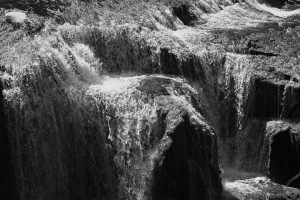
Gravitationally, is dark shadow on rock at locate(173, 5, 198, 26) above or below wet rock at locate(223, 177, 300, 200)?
above

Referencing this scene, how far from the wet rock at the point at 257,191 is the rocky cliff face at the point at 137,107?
7 centimetres

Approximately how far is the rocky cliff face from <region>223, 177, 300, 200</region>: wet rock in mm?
66

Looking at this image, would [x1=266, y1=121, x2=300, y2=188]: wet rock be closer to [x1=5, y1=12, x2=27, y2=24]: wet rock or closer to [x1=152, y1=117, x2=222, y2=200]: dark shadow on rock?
[x1=152, y1=117, x2=222, y2=200]: dark shadow on rock

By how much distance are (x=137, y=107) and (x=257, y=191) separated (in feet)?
13.1

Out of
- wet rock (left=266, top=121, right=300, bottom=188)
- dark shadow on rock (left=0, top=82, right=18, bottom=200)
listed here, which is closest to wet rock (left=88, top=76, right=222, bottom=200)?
wet rock (left=266, top=121, right=300, bottom=188)

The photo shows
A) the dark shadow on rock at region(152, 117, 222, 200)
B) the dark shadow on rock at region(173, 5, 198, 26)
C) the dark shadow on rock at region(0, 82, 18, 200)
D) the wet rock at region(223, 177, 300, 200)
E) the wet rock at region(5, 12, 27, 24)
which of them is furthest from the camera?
the dark shadow on rock at region(173, 5, 198, 26)

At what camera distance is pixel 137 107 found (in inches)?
569

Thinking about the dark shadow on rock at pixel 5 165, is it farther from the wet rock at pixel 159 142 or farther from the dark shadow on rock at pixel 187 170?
the dark shadow on rock at pixel 187 170

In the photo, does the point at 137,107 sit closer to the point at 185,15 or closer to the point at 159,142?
the point at 159,142

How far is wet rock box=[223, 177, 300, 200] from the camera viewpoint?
1449cm

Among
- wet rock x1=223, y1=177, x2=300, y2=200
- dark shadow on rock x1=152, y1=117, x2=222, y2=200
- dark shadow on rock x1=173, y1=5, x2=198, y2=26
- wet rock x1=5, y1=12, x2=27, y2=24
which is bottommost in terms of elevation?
wet rock x1=223, y1=177, x2=300, y2=200

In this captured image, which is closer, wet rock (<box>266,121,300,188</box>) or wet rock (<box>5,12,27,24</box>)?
wet rock (<box>266,121,300,188</box>)

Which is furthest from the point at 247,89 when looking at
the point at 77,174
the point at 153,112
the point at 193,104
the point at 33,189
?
the point at 33,189

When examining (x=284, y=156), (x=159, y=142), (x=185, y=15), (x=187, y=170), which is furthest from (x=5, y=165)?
(x=185, y=15)
